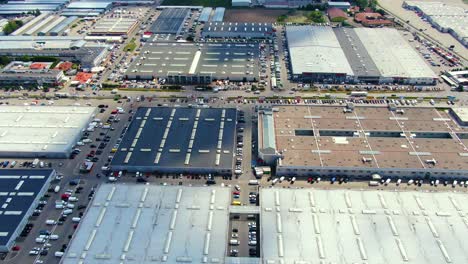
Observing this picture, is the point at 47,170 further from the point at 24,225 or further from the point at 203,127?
the point at 203,127

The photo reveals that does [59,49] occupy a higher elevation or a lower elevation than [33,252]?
higher

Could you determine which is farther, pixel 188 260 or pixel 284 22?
pixel 284 22

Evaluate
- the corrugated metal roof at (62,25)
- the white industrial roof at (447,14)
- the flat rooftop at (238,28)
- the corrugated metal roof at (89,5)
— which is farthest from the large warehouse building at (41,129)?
the white industrial roof at (447,14)

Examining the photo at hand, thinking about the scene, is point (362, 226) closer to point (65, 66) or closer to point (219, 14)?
point (65, 66)

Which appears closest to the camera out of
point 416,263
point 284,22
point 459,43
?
point 416,263

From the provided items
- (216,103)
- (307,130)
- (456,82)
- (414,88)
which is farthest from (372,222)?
(456,82)

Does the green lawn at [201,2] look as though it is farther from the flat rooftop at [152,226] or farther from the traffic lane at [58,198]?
the flat rooftop at [152,226]

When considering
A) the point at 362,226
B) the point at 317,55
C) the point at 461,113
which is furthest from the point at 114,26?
the point at 362,226
